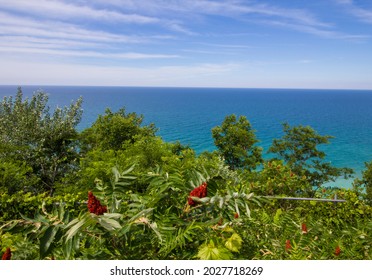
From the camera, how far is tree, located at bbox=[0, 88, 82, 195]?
69.3 ft

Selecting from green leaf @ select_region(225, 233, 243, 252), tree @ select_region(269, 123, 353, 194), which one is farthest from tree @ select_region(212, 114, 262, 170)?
green leaf @ select_region(225, 233, 243, 252)

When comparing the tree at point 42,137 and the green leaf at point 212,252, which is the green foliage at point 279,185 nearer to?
the green leaf at point 212,252

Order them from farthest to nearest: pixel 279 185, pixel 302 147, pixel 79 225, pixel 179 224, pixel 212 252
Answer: pixel 302 147
pixel 279 185
pixel 179 224
pixel 212 252
pixel 79 225

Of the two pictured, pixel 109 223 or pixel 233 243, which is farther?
pixel 233 243

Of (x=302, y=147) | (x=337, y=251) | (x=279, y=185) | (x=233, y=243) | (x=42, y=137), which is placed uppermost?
(x=233, y=243)

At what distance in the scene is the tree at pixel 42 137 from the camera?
21109 millimetres

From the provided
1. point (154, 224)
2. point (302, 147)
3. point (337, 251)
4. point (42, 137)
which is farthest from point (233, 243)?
point (302, 147)

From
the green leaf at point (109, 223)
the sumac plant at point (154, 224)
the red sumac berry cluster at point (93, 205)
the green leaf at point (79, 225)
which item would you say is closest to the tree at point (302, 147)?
the sumac plant at point (154, 224)

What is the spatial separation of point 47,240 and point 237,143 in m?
28.6

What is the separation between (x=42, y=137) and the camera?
21375 millimetres

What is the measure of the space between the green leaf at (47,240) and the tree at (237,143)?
27.6 m

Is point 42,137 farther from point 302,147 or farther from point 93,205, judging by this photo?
point 302,147

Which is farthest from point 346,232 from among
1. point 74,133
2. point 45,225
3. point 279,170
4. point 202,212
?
point 74,133
